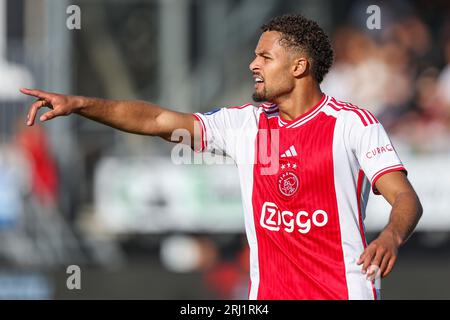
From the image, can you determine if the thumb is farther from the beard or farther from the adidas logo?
the adidas logo

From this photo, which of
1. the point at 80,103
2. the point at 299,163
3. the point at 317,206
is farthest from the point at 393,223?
the point at 80,103

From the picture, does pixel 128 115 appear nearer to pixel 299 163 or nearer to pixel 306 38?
pixel 299 163

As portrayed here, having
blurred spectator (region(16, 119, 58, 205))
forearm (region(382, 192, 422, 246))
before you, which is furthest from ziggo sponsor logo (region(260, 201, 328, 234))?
blurred spectator (region(16, 119, 58, 205))

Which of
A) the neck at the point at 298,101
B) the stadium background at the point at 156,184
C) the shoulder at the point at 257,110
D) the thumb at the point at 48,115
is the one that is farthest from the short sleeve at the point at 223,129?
the stadium background at the point at 156,184

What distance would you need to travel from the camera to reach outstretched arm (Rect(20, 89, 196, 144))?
6.51 meters

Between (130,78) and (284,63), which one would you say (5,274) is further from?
(284,63)

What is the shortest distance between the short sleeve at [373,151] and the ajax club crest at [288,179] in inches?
16.1

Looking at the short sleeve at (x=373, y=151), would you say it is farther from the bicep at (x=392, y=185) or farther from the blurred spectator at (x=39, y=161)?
the blurred spectator at (x=39, y=161)

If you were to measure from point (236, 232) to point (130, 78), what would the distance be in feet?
10.8

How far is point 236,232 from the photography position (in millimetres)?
14594

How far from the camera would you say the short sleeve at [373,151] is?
6.33m

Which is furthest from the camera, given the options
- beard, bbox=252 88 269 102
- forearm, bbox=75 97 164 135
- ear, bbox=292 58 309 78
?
ear, bbox=292 58 309 78

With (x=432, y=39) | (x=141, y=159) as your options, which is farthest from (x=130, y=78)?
(x=432, y=39)

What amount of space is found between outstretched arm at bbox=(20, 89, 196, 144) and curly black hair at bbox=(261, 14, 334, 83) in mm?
827
